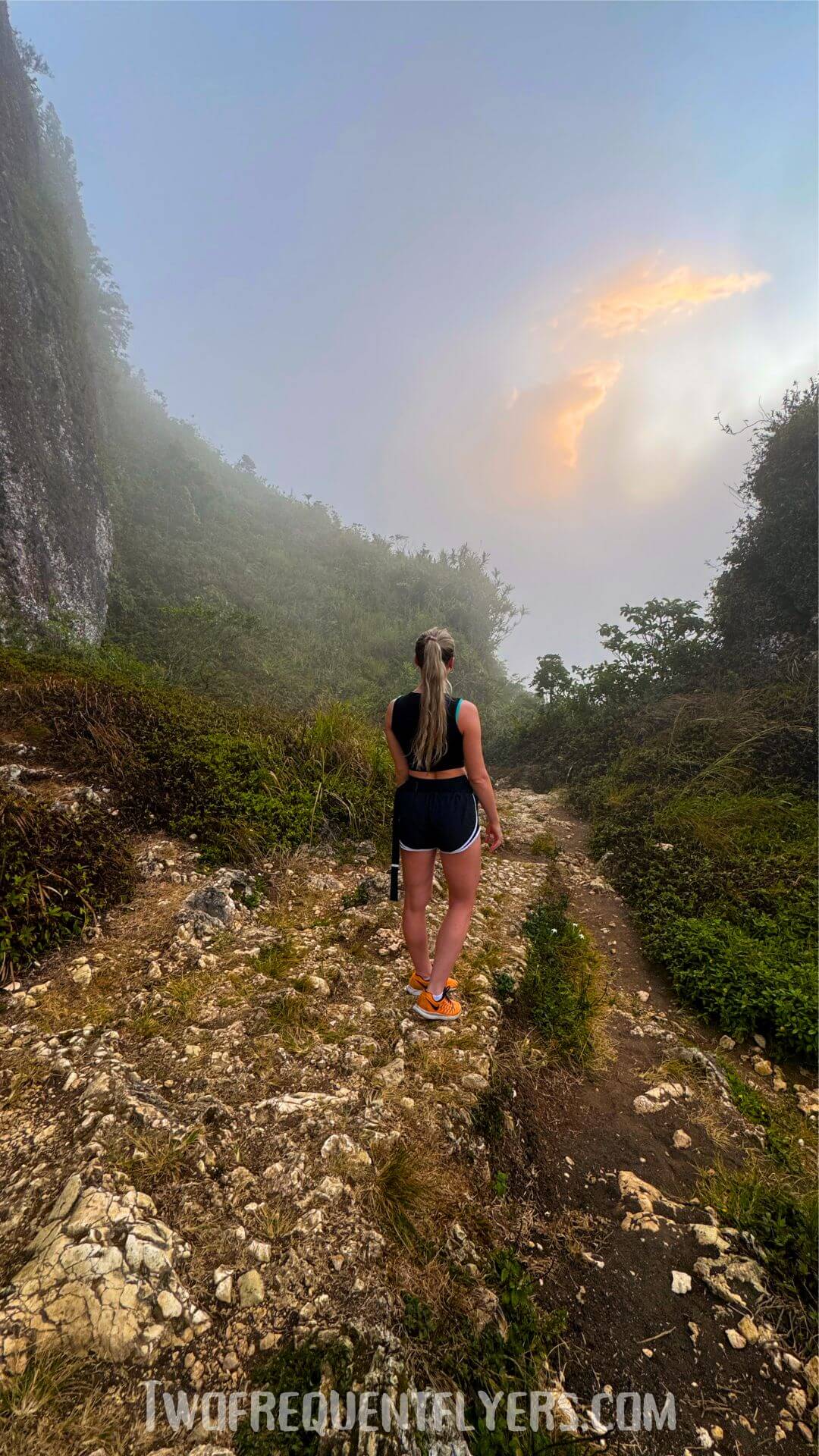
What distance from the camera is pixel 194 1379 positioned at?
182 centimetres

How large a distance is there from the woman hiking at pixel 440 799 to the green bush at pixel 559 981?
76 centimetres

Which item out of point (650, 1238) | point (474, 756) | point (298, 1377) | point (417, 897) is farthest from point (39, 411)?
point (650, 1238)

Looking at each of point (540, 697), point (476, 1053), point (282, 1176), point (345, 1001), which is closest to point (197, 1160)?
point (282, 1176)

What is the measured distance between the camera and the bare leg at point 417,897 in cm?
389

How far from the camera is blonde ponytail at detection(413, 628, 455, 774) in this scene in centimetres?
354

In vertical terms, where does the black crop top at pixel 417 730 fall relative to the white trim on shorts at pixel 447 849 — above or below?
above

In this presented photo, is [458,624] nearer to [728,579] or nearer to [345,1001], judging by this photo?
[728,579]

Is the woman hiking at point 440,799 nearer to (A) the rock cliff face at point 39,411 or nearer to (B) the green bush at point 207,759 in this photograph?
(B) the green bush at point 207,759

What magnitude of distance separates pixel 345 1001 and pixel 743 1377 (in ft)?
8.88

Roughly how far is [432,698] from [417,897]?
1.59m

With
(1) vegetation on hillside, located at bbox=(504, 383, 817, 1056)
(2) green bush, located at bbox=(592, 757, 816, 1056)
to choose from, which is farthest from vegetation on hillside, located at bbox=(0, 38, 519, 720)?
(2) green bush, located at bbox=(592, 757, 816, 1056)

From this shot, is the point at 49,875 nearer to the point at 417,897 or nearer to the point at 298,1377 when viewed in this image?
the point at 417,897

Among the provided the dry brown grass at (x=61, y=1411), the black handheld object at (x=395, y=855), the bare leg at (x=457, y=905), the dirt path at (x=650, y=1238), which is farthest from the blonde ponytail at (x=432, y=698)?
the dry brown grass at (x=61, y=1411)

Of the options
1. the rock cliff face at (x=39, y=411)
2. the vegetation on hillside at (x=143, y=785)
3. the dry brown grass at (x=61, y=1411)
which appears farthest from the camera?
the rock cliff face at (x=39, y=411)
